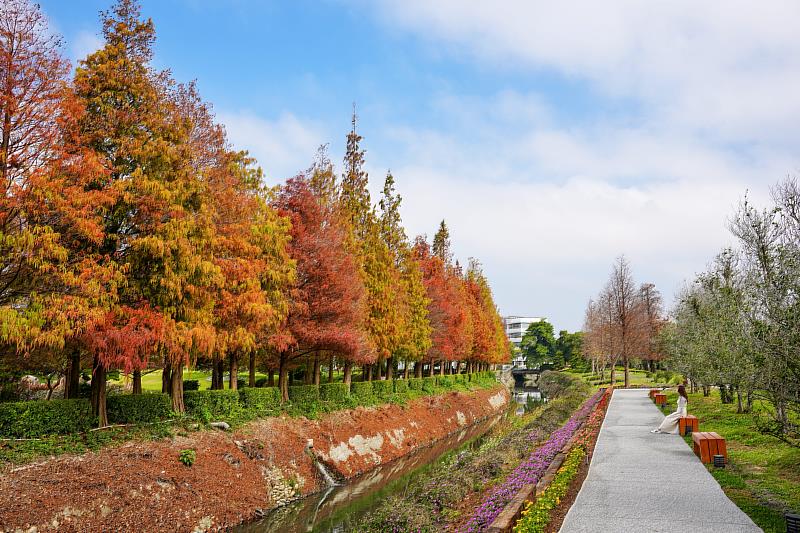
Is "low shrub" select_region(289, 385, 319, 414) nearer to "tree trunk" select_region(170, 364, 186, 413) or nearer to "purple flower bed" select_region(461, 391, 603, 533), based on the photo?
"tree trunk" select_region(170, 364, 186, 413)

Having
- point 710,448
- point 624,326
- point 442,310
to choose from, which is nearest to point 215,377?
point 442,310

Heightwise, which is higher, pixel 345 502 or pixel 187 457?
pixel 187 457

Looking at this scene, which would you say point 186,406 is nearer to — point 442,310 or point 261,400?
point 261,400

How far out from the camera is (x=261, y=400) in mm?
19922

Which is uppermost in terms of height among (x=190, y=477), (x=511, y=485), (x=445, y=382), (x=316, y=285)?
(x=316, y=285)

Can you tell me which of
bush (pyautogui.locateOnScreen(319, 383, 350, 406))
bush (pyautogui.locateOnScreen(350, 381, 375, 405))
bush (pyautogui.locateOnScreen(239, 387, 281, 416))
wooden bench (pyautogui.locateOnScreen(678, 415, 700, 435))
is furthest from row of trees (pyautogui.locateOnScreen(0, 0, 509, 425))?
wooden bench (pyautogui.locateOnScreen(678, 415, 700, 435))

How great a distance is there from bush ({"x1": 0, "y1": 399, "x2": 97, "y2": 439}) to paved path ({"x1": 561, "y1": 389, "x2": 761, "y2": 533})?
38.0 feet

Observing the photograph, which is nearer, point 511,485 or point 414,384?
point 511,485

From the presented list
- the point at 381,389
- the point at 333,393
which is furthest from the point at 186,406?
the point at 381,389

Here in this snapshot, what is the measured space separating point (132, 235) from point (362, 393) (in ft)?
51.6

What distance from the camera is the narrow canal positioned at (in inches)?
553

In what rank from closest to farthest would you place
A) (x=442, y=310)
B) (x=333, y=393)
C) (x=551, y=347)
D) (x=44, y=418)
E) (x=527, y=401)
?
1. (x=44, y=418)
2. (x=333, y=393)
3. (x=442, y=310)
4. (x=527, y=401)
5. (x=551, y=347)

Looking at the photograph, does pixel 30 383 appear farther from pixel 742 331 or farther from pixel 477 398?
pixel 477 398

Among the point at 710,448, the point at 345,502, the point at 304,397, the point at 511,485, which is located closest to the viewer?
the point at 511,485
